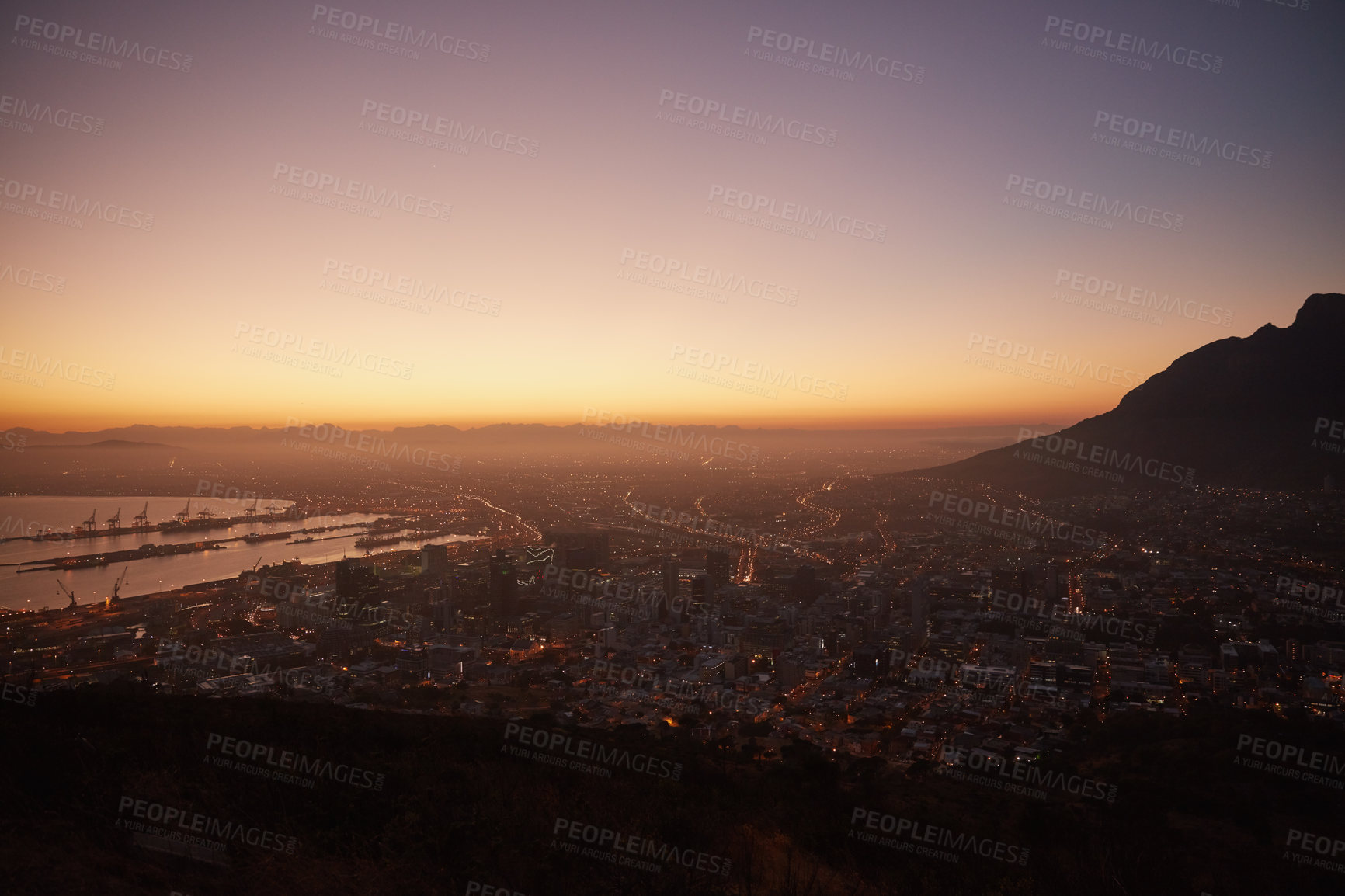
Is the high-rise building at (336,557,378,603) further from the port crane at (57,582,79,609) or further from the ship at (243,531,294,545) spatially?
the ship at (243,531,294,545)

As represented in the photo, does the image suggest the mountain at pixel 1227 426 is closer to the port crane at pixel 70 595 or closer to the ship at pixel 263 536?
the ship at pixel 263 536

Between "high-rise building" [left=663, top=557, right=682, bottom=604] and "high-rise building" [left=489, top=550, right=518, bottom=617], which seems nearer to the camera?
"high-rise building" [left=489, top=550, right=518, bottom=617]

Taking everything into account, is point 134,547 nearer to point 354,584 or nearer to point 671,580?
point 354,584

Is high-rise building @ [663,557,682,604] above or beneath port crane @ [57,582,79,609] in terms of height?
above

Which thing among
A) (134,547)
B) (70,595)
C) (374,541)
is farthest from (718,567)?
(134,547)

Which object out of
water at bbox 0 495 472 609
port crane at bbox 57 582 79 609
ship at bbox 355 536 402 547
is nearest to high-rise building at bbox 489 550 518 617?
port crane at bbox 57 582 79 609

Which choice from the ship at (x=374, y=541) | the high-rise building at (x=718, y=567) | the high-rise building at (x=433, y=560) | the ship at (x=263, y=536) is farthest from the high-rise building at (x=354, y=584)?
the ship at (x=263, y=536)

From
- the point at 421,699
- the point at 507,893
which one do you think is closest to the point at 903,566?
the point at 421,699
